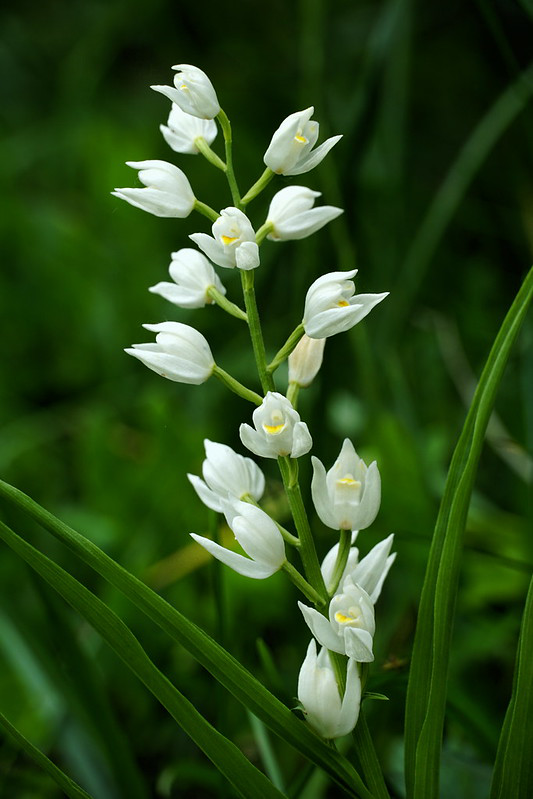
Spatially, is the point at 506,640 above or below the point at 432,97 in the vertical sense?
below

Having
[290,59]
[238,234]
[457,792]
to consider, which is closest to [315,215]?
[238,234]

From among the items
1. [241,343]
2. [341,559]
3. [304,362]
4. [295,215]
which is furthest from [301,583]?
[241,343]

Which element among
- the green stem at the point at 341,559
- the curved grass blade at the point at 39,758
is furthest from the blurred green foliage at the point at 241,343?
the curved grass blade at the point at 39,758

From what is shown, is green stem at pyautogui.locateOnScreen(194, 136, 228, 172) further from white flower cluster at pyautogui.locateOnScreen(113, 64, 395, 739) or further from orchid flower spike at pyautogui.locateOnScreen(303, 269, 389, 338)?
orchid flower spike at pyautogui.locateOnScreen(303, 269, 389, 338)

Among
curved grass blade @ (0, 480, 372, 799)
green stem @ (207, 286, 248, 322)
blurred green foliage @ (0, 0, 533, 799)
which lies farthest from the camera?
blurred green foliage @ (0, 0, 533, 799)

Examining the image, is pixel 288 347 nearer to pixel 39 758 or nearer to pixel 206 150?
pixel 206 150

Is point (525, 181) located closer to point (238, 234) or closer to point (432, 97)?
point (432, 97)

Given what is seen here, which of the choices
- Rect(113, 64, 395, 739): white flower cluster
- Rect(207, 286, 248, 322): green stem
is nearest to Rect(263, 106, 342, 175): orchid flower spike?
Rect(113, 64, 395, 739): white flower cluster
